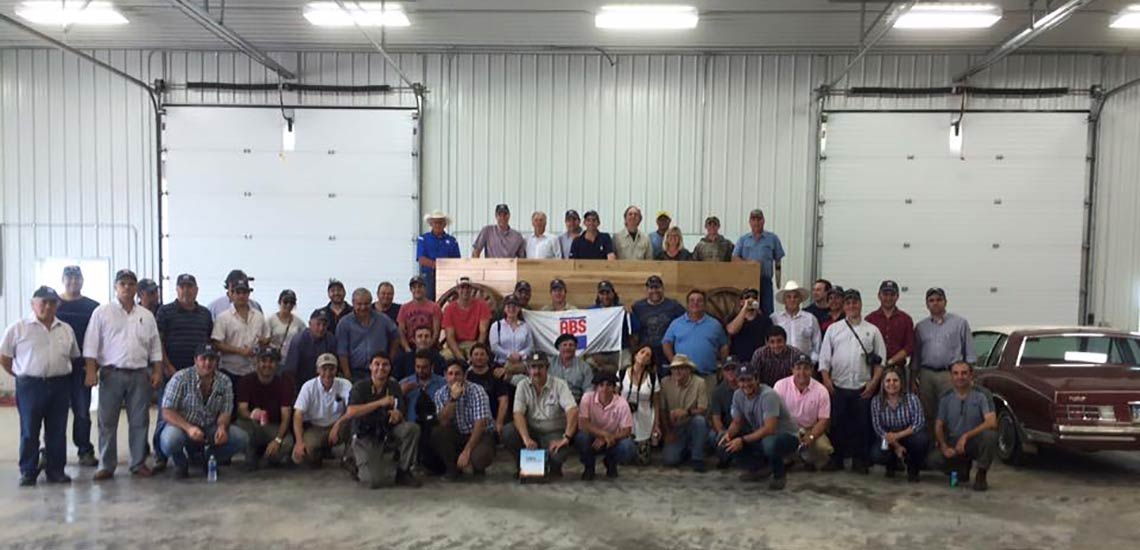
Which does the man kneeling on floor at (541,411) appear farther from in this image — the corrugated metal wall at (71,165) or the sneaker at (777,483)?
the corrugated metal wall at (71,165)

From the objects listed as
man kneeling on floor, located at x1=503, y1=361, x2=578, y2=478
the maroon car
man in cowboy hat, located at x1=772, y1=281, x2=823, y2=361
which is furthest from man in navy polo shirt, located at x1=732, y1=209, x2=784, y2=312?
man kneeling on floor, located at x1=503, y1=361, x2=578, y2=478

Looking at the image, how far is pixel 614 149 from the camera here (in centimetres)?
1180

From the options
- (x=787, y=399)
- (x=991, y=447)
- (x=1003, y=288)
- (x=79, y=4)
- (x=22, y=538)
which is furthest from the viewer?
(x=1003, y=288)

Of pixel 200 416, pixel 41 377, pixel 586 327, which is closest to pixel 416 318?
pixel 586 327

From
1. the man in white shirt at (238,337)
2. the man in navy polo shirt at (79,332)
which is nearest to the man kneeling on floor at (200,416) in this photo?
the man in white shirt at (238,337)

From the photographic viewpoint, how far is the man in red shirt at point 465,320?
8031mm

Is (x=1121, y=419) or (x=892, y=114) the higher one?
(x=892, y=114)

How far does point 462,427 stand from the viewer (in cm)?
696

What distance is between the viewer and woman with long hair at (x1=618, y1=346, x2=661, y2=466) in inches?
289

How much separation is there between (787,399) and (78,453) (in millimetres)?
7213

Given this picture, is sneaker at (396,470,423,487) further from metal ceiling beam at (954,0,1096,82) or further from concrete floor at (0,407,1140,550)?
metal ceiling beam at (954,0,1096,82)

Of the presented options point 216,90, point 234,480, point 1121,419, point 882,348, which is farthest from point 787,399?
point 216,90

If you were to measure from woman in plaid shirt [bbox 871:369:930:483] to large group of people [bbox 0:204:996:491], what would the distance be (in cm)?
1

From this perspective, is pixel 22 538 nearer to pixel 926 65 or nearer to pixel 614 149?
pixel 614 149
